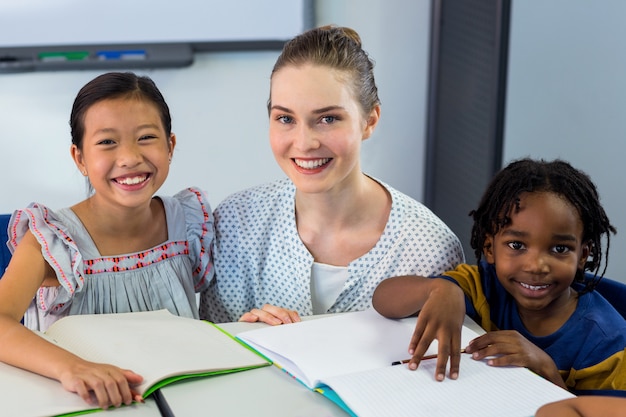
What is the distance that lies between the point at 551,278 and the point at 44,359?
0.75 meters

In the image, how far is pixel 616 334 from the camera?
47.8 inches

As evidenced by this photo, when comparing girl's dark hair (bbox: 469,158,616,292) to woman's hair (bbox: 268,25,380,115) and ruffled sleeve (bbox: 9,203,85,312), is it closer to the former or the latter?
woman's hair (bbox: 268,25,380,115)

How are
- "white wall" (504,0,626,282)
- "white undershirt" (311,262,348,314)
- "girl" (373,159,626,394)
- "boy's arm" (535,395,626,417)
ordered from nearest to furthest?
"boy's arm" (535,395,626,417) < "girl" (373,159,626,394) < "white undershirt" (311,262,348,314) < "white wall" (504,0,626,282)

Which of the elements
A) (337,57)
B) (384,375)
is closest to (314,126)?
(337,57)

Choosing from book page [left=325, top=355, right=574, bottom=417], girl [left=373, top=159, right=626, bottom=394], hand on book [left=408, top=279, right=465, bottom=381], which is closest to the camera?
book page [left=325, top=355, right=574, bottom=417]

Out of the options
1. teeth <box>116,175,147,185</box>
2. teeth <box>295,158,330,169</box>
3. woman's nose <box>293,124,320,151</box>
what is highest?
woman's nose <box>293,124,320,151</box>

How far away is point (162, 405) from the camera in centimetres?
104

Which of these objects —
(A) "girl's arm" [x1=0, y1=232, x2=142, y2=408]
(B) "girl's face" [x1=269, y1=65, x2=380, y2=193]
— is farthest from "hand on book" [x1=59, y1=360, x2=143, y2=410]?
(B) "girl's face" [x1=269, y1=65, x2=380, y2=193]

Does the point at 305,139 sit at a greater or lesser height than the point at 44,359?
greater

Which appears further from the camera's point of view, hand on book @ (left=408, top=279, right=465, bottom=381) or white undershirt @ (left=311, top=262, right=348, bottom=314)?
white undershirt @ (left=311, top=262, right=348, bottom=314)

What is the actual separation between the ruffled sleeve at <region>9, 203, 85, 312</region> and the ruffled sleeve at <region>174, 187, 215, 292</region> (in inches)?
9.3

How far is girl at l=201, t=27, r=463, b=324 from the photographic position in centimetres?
149

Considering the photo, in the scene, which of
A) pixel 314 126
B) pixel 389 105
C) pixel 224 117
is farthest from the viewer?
pixel 389 105

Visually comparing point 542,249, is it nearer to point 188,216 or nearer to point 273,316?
point 273,316
